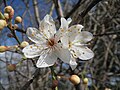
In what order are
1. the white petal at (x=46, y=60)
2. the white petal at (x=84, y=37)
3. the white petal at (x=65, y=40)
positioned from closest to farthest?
the white petal at (x=65, y=40) < the white petal at (x=46, y=60) < the white petal at (x=84, y=37)

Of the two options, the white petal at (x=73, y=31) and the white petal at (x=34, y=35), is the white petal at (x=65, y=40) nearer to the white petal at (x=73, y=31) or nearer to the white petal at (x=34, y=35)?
the white petal at (x=73, y=31)

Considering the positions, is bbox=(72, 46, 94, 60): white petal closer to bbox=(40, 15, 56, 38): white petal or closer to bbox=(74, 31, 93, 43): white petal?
bbox=(74, 31, 93, 43): white petal

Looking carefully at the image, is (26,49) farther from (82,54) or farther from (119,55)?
(119,55)

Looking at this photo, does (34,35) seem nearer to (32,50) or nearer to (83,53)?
(32,50)

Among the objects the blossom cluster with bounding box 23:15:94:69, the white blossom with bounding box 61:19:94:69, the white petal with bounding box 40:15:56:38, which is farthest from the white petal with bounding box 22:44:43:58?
the white blossom with bounding box 61:19:94:69

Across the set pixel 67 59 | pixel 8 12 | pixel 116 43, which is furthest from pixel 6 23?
pixel 116 43

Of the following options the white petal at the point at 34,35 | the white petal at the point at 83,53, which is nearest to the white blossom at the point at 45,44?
the white petal at the point at 34,35
